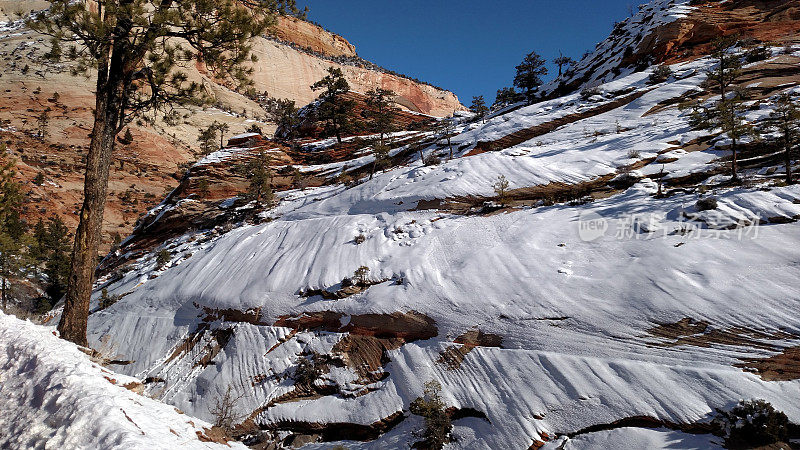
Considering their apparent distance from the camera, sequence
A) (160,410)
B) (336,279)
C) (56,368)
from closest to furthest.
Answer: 1. (56,368)
2. (160,410)
3. (336,279)

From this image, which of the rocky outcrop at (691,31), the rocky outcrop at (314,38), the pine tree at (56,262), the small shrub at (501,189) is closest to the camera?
the small shrub at (501,189)

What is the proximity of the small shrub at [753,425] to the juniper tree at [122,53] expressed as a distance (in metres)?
8.65

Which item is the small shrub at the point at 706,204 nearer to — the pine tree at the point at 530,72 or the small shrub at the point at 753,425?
the small shrub at the point at 753,425

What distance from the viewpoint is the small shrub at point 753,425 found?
12.0ft

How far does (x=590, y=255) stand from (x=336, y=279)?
576cm

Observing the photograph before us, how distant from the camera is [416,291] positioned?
7355mm

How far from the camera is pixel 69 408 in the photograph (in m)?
2.77

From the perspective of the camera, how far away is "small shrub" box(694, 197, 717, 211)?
22.9 ft

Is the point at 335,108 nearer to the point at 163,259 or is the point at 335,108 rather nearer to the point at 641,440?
the point at 163,259

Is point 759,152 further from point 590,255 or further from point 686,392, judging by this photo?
point 686,392

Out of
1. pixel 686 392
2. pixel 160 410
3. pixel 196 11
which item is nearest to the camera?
pixel 160 410

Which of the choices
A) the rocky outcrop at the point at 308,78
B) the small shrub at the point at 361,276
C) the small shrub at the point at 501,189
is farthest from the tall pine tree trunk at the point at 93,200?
the rocky outcrop at the point at 308,78

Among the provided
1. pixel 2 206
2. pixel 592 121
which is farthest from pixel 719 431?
pixel 2 206

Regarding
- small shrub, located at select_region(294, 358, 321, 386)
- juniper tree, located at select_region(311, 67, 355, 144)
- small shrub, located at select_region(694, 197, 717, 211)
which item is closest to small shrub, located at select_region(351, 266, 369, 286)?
small shrub, located at select_region(294, 358, 321, 386)
